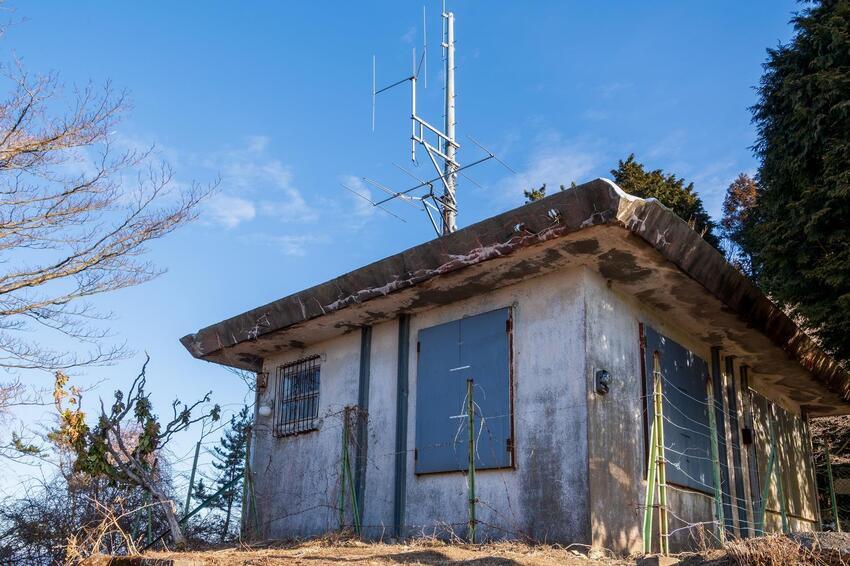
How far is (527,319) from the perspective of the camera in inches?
375

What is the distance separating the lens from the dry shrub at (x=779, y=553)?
17.9ft

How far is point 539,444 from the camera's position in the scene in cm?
891

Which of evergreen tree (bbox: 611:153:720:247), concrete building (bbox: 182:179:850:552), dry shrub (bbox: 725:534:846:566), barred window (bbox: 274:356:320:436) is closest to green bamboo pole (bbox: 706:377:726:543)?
concrete building (bbox: 182:179:850:552)

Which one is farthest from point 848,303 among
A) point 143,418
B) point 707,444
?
point 143,418

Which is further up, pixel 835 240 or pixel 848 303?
pixel 835 240

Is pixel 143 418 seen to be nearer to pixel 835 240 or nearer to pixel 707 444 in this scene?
pixel 707 444

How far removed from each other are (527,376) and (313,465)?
3948mm

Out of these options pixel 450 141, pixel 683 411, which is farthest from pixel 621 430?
pixel 450 141

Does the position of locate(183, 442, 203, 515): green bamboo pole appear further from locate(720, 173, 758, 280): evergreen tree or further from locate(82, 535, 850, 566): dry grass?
locate(720, 173, 758, 280): evergreen tree

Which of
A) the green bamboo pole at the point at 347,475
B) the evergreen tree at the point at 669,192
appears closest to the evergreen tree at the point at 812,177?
A: the green bamboo pole at the point at 347,475

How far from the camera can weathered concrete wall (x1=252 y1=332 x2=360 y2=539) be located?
11312 mm

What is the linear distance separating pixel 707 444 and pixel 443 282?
4533mm

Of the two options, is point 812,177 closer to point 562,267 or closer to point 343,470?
point 562,267

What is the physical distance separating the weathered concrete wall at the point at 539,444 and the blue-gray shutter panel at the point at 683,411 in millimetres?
1463
